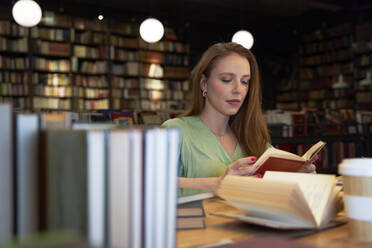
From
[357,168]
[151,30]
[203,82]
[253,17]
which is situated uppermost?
[253,17]

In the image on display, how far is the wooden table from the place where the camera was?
760 millimetres

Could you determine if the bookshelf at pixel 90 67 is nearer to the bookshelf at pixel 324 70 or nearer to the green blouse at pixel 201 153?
the bookshelf at pixel 324 70

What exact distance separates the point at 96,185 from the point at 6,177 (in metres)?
0.11

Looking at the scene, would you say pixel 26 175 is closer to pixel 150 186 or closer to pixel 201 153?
pixel 150 186

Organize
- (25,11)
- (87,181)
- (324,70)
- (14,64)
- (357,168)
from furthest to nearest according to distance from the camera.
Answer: (324,70)
(14,64)
(25,11)
(357,168)
(87,181)

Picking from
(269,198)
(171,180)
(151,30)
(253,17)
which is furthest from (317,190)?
(253,17)

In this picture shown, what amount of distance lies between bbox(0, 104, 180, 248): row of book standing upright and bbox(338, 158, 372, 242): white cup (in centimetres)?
36

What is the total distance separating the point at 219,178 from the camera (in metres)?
1.44

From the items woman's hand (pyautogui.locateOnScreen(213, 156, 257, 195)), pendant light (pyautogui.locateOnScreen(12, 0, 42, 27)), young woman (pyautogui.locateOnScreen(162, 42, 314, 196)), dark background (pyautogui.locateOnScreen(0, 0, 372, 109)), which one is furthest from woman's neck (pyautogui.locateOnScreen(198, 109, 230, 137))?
dark background (pyautogui.locateOnScreen(0, 0, 372, 109))

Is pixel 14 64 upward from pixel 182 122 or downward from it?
upward

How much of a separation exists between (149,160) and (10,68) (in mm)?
8049

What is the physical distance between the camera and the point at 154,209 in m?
0.54

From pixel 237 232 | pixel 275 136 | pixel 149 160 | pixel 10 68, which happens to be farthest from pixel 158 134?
pixel 10 68

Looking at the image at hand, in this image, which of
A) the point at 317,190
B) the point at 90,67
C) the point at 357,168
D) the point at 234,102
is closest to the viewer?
the point at 357,168
